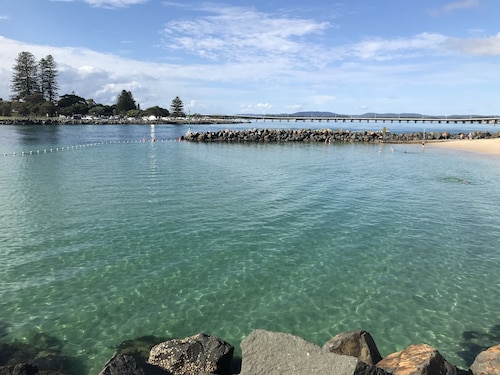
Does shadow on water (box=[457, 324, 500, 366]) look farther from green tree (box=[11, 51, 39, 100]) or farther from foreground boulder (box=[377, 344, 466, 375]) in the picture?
green tree (box=[11, 51, 39, 100])

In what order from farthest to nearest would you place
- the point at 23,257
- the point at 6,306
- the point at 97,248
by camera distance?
the point at 97,248 → the point at 23,257 → the point at 6,306

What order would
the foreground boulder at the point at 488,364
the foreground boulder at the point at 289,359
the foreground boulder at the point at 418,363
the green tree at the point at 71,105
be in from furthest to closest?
the green tree at the point at 71,105
the foreground boulder at the point at 488,364
the foreground boulder at the point at 418,363
the foreground boulder at the point at 289,359

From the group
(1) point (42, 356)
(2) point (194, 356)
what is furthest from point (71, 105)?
(2) point (194, 356)

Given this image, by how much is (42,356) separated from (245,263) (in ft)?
26.1

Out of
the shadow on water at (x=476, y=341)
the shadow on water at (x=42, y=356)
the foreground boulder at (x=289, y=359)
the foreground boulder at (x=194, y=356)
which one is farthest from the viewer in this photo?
the shadow on water at (x=476, y=341)

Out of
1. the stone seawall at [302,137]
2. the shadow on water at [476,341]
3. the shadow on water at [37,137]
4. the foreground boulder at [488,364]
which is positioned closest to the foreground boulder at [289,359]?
the foreground boulder at [488,364]

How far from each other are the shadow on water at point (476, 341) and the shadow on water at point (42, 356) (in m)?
10.3

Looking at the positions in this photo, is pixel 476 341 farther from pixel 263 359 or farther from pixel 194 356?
pixel 194 356

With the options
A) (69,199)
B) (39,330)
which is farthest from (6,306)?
(69,199)

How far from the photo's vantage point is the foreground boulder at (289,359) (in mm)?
6184

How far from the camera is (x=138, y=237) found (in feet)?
58.1

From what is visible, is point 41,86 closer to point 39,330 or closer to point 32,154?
point 32,154

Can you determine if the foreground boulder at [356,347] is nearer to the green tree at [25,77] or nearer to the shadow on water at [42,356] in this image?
the shadow on water at [42,356]

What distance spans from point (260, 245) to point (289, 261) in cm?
209
